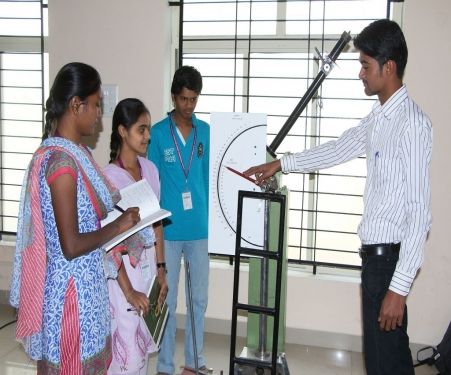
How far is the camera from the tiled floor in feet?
9.45

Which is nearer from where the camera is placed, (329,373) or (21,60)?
(329,373)

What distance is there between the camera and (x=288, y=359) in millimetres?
3033

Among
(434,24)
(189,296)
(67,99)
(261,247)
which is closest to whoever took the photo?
(67,99)

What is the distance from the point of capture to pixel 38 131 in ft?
11.9

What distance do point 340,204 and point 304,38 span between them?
3.35 ft

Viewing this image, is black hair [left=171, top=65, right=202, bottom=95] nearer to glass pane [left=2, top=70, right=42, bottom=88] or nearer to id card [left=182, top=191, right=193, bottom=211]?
id card [left=182, top=191, right=193, bottom=211]

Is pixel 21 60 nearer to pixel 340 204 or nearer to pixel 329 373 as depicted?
pixel 340 204

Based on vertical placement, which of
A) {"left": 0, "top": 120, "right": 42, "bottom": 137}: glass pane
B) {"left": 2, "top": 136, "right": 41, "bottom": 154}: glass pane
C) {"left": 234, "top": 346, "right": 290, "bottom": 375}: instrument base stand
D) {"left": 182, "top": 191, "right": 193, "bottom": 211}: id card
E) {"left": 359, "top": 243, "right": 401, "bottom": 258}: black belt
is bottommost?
{"left": 234, "top": 346, "right": 290, "bottom": 375}: instrument base stand

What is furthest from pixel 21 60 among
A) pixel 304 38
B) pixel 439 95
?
pixel 439 95

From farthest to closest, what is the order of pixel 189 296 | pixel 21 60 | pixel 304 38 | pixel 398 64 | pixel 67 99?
pixel 21 60 → pixel 304 38 → pixel 189 296 → pixel 398 64 → pixel 67 99

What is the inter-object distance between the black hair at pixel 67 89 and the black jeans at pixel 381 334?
3.39 feet

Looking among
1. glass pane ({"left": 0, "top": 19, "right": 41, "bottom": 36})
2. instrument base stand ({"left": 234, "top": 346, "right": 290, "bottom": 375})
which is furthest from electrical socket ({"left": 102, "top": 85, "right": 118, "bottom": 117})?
instrument base stand ({"left": 234, "top": 346, "right": 290, "bottom": 375})

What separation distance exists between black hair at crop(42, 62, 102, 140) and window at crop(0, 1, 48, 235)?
212cm

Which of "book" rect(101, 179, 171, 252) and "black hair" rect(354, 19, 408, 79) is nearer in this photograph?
"black hair" rect(354, 19, 408, 79)
